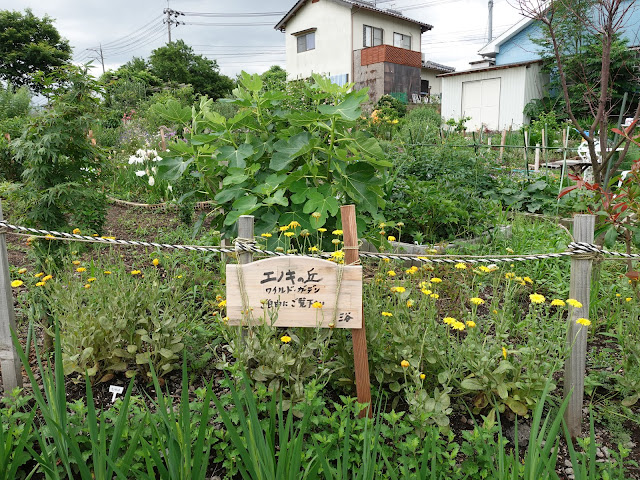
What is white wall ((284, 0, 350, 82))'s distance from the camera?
22.4 meters

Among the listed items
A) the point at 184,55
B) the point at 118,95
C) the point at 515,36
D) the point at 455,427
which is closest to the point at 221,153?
the point at 455,427

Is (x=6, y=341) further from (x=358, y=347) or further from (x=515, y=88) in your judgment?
(x=515, y=88)

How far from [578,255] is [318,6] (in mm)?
23575

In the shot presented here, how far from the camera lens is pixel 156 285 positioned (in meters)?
2.23

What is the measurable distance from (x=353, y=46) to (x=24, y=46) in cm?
1808

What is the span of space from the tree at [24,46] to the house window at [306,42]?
1308 centimetres

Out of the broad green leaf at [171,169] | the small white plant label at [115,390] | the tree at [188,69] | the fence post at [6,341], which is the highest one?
the tree at [188,69]

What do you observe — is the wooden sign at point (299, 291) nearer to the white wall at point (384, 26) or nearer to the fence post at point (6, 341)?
the fence post at point (6, 341)

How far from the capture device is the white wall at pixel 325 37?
22.4m

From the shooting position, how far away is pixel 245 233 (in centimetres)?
204

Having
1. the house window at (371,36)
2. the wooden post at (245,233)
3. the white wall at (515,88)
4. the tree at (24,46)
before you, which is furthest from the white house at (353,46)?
the wooden post at (245,233)

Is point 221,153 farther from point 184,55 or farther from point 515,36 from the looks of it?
point 184,55

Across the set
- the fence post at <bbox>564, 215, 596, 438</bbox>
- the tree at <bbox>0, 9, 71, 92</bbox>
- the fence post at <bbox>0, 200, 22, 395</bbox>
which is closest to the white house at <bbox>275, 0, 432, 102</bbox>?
the tree at <bbox>0, 9, 71, 92</bbox>

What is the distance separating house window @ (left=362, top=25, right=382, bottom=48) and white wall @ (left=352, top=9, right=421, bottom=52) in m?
0.16
